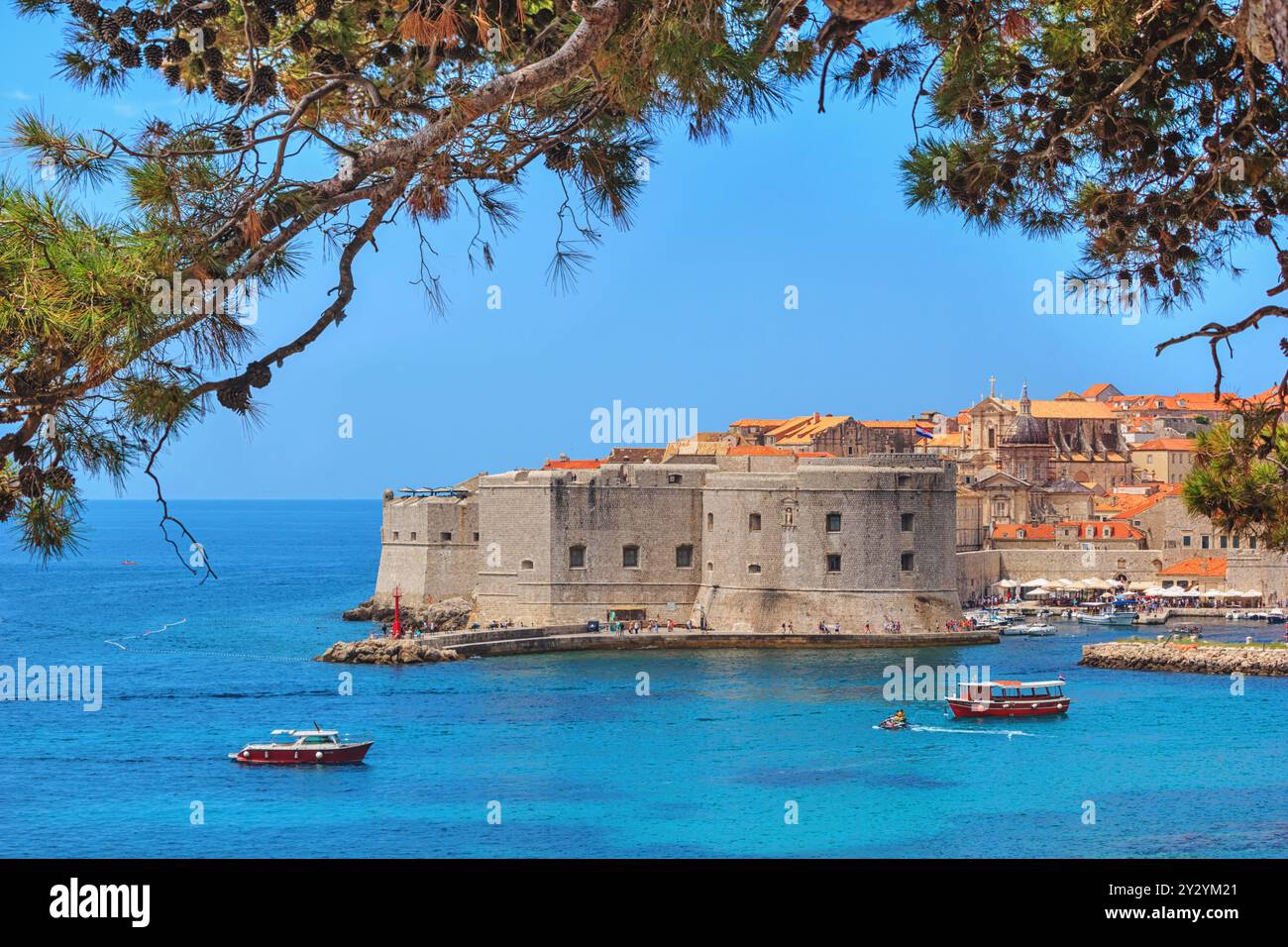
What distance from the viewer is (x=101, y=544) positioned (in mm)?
126250

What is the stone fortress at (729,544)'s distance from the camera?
119 ft

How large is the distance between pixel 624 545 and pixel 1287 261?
3170 centimetres

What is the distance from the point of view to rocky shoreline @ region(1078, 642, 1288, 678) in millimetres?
37281

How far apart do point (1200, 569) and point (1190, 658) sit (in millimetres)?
15573

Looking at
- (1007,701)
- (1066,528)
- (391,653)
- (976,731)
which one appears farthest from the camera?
(1066,528)

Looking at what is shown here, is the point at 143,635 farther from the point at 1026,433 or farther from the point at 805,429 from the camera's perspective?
the point at 1026,433

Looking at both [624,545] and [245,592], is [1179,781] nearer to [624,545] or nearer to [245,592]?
[624,545]

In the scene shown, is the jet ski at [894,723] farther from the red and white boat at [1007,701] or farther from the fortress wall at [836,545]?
the fortress wall at [836,545]

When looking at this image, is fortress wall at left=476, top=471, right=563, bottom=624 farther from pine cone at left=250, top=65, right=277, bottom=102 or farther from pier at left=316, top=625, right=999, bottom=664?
pine cone at left=250, top=65, right=277, bottom=102

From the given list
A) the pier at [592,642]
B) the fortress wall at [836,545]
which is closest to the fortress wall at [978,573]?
the pier at [592,642]

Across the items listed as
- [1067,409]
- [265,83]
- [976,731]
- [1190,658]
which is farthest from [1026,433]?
[265,83]

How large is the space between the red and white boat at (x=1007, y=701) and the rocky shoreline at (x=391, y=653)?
467 inches

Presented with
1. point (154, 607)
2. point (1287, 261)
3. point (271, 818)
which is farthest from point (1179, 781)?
point (154, 607)

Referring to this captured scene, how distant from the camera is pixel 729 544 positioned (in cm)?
3694
